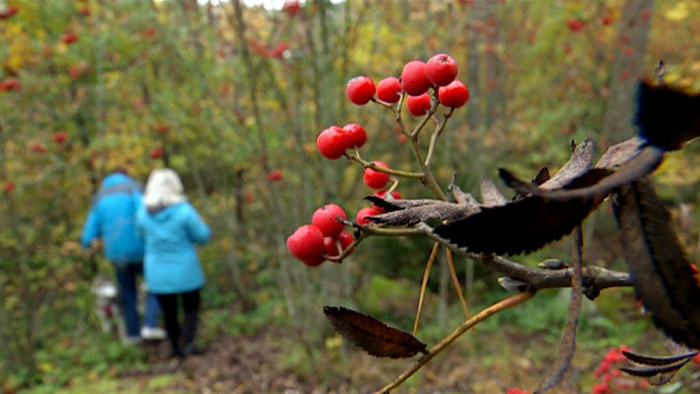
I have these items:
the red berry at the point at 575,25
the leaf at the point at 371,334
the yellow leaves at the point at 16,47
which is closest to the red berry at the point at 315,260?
the leaf at the point at 371,334

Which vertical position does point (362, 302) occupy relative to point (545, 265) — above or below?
below

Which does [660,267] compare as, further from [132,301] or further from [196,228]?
[132,301]

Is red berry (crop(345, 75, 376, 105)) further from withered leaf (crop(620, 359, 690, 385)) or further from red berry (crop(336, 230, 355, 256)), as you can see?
withered leaf (crop(620, 359, 690, 385))

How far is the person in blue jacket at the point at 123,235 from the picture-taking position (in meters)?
4.79

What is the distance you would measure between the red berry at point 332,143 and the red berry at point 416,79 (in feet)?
0.37

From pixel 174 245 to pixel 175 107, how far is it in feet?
5.52

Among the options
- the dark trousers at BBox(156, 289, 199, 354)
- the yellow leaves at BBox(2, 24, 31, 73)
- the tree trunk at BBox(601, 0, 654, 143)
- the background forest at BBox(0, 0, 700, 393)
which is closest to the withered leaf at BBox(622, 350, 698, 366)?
the background forest at BBox(0, 0, 700, 393)

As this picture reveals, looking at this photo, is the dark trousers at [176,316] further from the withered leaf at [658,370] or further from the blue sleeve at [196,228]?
the withered leaf at [658,370]

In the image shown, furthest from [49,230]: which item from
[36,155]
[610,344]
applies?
[610,344]

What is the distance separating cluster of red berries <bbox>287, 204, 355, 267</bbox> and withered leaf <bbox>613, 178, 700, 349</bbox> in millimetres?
336

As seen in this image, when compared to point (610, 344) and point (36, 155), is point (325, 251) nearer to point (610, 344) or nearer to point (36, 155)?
point (610, 344)

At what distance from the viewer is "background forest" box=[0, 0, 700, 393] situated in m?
4.01

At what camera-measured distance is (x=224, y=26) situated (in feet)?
20.9

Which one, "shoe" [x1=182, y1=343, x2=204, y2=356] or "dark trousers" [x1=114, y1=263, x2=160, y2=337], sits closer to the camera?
Result: "shoe" [x1=182, y1=343, x2=204, y2=356]
